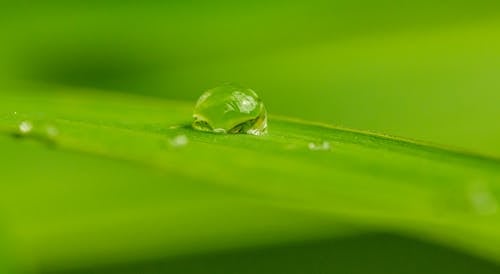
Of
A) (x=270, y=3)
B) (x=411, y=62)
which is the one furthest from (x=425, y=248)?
(x=270, y=3)

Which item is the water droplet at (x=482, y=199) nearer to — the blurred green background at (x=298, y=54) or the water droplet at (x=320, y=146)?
the water droplet at (x=320, y=146)

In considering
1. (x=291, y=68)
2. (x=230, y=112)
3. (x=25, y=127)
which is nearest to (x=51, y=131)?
(x=25, y=127)

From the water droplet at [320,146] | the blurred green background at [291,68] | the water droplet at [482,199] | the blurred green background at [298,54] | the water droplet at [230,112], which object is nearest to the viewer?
the water droplet at [482,199]

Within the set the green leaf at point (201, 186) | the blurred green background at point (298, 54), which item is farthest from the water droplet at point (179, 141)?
the blurred green background at point (298, 54)

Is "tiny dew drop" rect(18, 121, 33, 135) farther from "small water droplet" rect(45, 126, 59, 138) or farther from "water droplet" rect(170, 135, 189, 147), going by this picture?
"water droplet" rect(170, 135, 189, 147)

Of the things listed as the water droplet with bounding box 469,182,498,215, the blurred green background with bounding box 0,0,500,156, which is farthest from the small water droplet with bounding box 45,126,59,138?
the blurred green background with bounding box 0,0,500,156

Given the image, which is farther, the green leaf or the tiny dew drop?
the tiny dew drop
